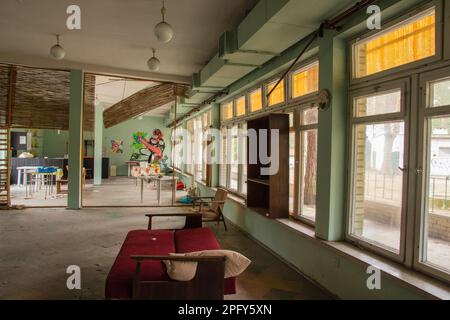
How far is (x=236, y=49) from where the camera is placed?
439cm

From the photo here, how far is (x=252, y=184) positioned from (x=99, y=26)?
3627 mm

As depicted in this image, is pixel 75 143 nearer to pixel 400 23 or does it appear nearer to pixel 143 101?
pixel 143 101

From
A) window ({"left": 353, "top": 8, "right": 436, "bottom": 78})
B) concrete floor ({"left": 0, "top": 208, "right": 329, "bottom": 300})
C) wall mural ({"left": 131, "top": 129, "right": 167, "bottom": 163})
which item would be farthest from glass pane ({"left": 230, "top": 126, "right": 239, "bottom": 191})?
wall mural ({"left": 131, "top": 129, "right": 167, "bottom": 163})

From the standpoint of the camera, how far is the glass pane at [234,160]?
281 inches

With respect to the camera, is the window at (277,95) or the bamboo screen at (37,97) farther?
the bamboo screen at (37,97)

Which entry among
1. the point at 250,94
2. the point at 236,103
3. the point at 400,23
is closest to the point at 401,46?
the point at 400,23

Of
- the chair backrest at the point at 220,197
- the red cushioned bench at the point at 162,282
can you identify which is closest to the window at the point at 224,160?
the chair backrest at the point at 220,197

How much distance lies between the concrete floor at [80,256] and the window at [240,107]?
2446 mm

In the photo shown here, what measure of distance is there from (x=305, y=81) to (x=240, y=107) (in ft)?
8.67

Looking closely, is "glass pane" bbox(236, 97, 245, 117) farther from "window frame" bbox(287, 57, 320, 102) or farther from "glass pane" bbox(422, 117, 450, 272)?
"glass pane" bbox(422, 117, 450, 272)

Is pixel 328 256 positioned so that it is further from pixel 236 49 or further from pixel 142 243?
pixel 236 49

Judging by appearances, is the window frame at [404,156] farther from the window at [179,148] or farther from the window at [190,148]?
the window at [179,148]
